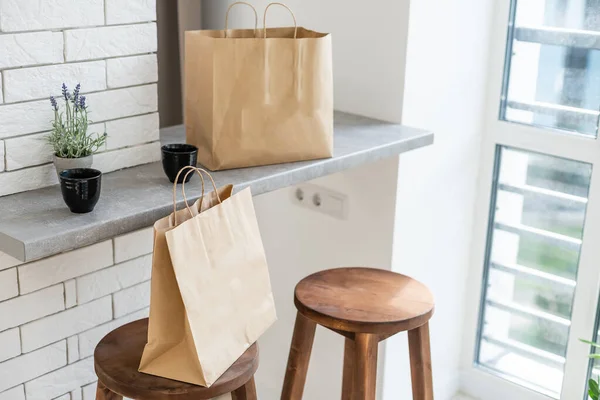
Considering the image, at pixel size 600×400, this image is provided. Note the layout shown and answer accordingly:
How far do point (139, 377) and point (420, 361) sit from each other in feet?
2.08

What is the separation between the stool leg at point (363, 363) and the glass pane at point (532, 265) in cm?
91

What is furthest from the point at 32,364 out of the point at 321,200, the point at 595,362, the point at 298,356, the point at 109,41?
the point at 595,362

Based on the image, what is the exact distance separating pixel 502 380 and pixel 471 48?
1.00m

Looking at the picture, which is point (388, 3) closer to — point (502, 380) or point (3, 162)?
point (3, 162)

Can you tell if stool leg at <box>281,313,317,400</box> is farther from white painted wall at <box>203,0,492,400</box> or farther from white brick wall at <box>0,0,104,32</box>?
white brick wall at <box>0,0,104,32</box>

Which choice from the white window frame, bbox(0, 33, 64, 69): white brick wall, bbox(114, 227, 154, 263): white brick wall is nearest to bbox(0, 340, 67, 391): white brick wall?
bbox(114, 227, 154, 263): white brick wall

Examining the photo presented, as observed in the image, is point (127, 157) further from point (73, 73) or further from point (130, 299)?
point (130, 299)

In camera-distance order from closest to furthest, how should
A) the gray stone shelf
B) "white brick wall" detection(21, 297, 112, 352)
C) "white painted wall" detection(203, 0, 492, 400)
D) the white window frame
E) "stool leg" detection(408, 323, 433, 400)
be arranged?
the gray stone shelf, "white brick wall" detection(21, 297, 112, 352), "stool leg" detection(408, 323, 433, 400), "white painted wall" detection(203, 0, 492, 400), the white window frame

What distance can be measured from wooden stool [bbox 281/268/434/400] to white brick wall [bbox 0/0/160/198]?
46 cm

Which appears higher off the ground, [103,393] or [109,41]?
[109,41]

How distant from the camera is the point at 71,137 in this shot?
4.78 feet

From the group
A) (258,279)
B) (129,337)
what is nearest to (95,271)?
(129,337)

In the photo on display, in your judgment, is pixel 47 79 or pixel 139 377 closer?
pixel 139 377

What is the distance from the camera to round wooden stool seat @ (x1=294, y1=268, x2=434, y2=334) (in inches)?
61.6
